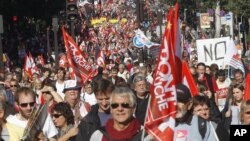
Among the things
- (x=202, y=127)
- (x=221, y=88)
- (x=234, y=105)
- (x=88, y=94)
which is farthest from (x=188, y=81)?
(x=221, y=88)

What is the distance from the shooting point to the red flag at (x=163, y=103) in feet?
22.6

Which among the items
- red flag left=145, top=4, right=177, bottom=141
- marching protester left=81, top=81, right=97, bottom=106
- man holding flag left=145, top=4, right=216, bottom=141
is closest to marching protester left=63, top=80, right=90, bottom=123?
marching protester left=81, top=81, right=97, bottom=106

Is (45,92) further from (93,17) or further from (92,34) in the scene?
(93,17)

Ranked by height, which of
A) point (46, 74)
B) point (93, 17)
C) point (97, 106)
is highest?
point (97, 106)

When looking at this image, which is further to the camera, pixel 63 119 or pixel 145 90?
pixel 145 90

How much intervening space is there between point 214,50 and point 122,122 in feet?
37.9

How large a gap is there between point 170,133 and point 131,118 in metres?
0.31

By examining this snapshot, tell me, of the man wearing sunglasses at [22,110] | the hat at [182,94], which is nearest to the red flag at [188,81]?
the hat at [182,94]

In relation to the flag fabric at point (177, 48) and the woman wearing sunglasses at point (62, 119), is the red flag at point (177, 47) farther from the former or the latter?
the woman wearing sunglasses at point (62, 119)

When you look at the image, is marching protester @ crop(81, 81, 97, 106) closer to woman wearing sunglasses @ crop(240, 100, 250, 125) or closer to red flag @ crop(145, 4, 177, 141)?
woman wearing sunglasses @ crop(240, 100, 250, 125)

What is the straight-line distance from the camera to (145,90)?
35.8ft

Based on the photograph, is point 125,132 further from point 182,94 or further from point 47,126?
point 47,126

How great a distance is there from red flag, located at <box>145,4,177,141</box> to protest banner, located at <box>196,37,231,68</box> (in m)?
11.0

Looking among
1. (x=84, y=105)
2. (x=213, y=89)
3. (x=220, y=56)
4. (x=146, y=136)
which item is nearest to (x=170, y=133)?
(x=146, y=136)
